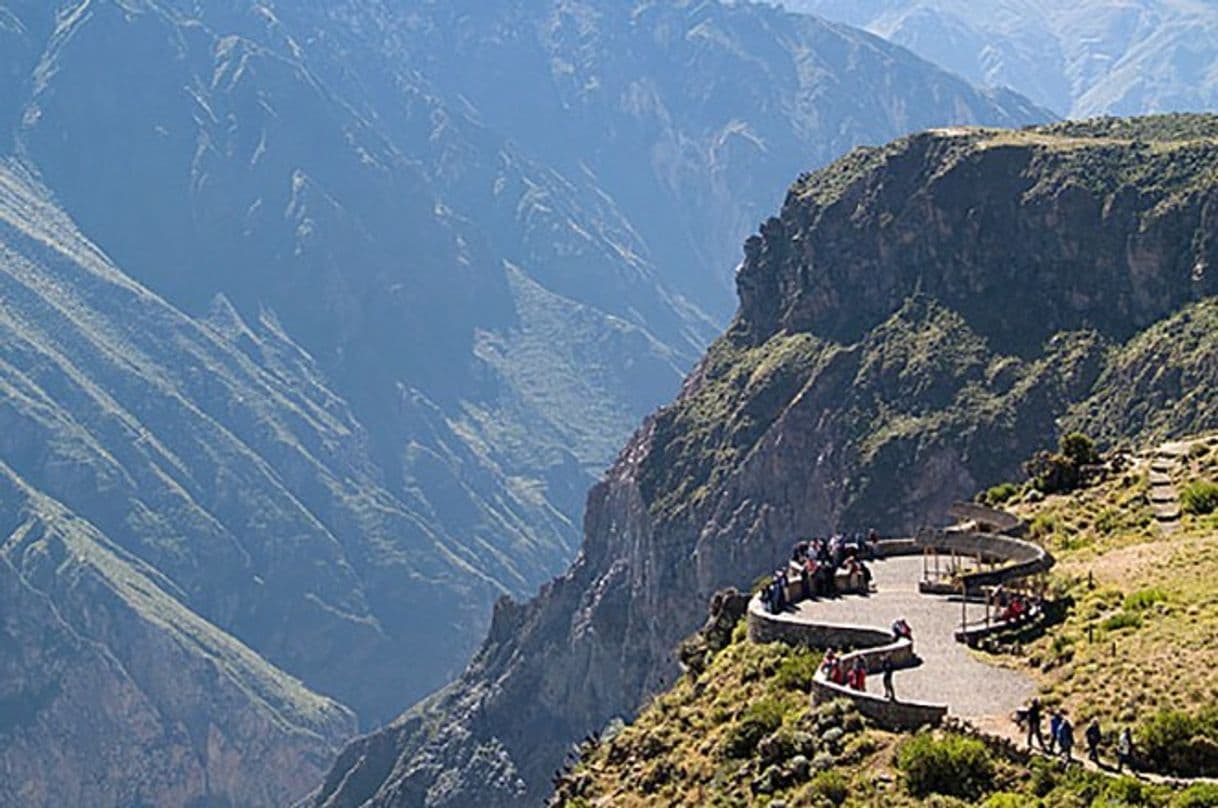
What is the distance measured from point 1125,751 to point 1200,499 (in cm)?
3014

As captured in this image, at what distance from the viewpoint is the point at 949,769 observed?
129 feet

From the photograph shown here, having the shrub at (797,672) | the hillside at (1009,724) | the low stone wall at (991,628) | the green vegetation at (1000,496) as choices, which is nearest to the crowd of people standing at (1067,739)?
the hillside at (1009,724)

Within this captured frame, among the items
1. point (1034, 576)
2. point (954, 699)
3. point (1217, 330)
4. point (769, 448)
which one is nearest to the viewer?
point (954, 699)

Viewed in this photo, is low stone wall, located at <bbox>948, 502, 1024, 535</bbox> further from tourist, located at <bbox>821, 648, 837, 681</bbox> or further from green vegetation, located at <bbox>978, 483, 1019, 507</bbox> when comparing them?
tourist, located at <bbox>821, 648, 837, 681</bbox>

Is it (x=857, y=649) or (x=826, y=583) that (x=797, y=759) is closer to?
(x=857, y=649)

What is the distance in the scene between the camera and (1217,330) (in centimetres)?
15912

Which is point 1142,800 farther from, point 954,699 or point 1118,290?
point 1118,290

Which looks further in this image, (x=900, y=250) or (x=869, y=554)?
(x=900, y=250)

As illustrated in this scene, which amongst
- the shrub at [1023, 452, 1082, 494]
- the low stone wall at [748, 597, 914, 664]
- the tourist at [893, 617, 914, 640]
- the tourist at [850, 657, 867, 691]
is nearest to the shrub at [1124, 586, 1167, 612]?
the tourist at [893, 617, 914, 640]

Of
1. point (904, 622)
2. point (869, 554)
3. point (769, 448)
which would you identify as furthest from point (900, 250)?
point (904, 622)

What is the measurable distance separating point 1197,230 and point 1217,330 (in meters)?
15.8

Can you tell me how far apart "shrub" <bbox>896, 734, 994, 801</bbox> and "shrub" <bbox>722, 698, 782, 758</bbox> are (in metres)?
6.76

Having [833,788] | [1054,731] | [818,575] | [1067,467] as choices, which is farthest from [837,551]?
[1054,731]

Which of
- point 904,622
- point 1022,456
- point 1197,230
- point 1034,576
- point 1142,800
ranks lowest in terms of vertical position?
point 1142,800
